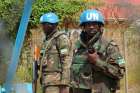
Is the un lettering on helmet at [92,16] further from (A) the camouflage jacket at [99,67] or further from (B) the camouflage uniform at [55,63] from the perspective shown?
(B) the camouflage uniform at [55,63]

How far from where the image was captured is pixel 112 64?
16.3ft

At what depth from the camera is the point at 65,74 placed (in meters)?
6.53

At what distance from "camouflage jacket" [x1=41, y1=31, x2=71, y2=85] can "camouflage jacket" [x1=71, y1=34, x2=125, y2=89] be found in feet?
3.96

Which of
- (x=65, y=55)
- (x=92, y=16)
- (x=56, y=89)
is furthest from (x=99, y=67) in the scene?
(x=56, y=89)

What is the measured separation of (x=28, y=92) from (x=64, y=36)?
191 cm

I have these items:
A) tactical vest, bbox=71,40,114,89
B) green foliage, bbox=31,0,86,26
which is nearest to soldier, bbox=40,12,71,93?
tactical vest, bbox=71,40,114,89

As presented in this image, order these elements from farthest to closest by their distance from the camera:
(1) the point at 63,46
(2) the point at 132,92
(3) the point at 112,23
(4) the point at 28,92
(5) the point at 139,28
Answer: (3) the point at 112,23
(5) the point at 139,28
(2) the point at 132,92
(4) the point at 28,92
(1) the point at 63,46

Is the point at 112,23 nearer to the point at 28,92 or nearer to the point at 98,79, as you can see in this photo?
the point at 28,92

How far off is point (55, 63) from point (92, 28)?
4.99ft

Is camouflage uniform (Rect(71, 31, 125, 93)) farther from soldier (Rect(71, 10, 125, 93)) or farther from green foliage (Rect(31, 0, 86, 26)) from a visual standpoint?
green foliage (Rect(31, 0, 86, 26))

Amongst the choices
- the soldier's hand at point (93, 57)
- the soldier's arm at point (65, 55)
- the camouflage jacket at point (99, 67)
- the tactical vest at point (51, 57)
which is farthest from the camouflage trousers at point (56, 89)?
the soldier's hand at point (93, 57)

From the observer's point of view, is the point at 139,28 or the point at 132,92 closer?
the point at 132,92

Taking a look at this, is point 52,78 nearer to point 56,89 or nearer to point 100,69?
point 56,89

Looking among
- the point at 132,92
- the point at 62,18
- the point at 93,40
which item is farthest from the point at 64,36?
the point at 62,18
